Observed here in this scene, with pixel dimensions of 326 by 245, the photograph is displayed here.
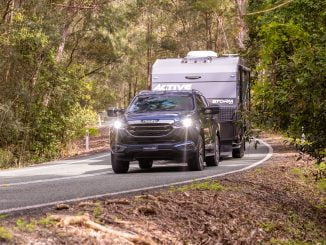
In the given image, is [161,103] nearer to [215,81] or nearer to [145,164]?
[145,164]

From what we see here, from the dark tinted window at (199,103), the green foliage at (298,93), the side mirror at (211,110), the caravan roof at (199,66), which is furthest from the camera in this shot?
the caravan roof at (199,66)

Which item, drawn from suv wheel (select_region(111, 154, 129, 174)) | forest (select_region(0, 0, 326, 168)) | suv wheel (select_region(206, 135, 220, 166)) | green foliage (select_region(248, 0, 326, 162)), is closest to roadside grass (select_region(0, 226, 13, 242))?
forest (select_region(0, 0, 326, 168))

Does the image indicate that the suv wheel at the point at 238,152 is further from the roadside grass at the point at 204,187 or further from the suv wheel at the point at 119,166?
the roadside grass at the point at 204,187

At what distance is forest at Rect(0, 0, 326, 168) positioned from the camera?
10766 mm

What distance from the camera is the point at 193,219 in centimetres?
728

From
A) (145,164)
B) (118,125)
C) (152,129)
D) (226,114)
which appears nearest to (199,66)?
(226,114)

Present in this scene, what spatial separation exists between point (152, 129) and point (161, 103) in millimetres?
1231

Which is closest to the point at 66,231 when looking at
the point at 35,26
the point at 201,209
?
the point at 201,209

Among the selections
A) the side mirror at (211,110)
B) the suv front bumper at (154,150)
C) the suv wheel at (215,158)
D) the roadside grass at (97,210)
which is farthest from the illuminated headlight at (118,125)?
the roadside grass at (97,210)

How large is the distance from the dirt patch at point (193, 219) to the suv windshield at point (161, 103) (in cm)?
382

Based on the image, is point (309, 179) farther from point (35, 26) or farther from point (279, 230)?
point (35, 26)

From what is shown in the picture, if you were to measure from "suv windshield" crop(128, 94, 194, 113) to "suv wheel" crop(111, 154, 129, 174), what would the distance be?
4.21 ft

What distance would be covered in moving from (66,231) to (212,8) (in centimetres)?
4679

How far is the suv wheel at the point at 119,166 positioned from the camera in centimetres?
1439
